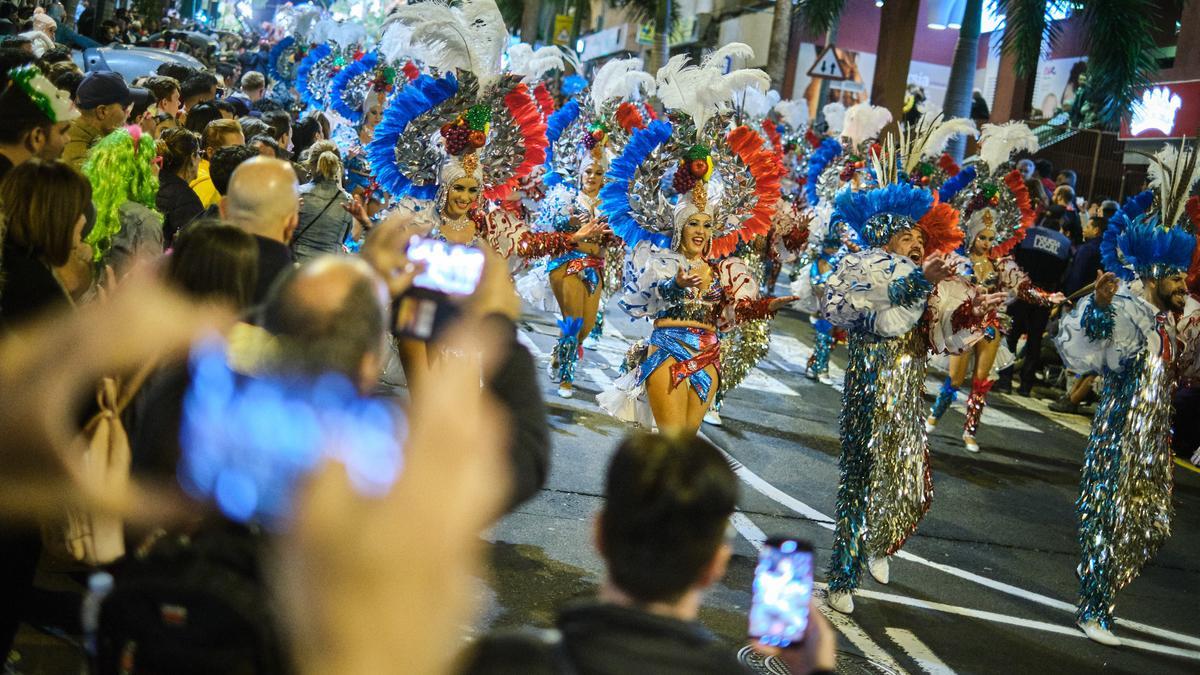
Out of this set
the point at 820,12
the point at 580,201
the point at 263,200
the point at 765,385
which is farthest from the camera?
the point at 820,12

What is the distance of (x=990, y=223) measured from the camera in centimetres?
1070

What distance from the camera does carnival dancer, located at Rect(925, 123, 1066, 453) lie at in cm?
1069

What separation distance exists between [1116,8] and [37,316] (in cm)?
1678

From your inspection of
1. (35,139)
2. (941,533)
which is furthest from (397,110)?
(941,533)

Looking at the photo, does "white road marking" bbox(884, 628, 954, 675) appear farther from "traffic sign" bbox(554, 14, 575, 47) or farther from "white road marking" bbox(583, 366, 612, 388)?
"traffic sign" bbox(554, 14, 575, 47)

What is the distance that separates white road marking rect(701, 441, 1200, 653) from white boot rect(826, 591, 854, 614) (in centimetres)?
82

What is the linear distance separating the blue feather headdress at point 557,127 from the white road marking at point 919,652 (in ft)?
23.1

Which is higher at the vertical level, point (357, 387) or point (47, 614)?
point (357, 387)

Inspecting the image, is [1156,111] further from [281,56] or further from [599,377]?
[281,56]

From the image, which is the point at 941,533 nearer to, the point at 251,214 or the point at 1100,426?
the point at 1100,426

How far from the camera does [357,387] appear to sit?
7.45 ft

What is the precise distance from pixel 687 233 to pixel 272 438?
553 cm

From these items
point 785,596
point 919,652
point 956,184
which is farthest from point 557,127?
point 785,596

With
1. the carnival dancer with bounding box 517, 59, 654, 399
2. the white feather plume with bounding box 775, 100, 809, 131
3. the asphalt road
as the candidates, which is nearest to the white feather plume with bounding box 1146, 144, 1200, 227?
the asphalt road
